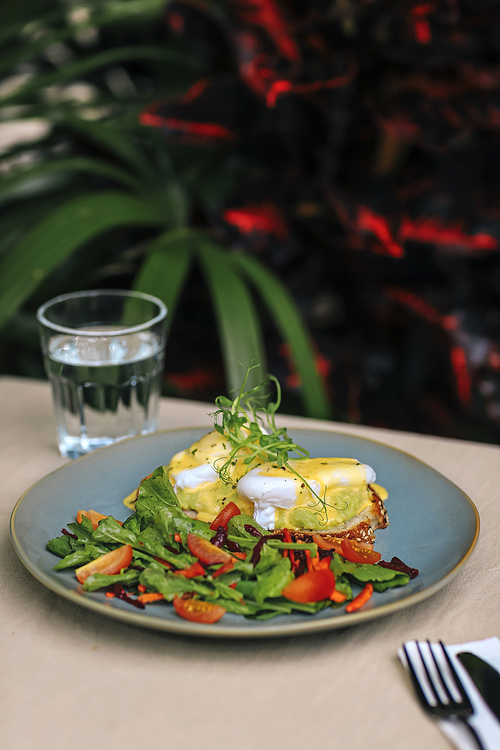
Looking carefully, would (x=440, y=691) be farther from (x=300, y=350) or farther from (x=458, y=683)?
(x=300, y=350)

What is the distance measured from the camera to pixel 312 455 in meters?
1.08

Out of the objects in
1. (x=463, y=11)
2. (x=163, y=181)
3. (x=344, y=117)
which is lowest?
(x=163, y=181)

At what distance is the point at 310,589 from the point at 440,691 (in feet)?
0.51

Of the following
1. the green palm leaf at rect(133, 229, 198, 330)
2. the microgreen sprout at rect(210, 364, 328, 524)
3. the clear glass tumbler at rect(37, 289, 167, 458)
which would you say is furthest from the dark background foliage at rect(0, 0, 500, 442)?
the microgreen sprout at rect(210, 364, 328, 524)

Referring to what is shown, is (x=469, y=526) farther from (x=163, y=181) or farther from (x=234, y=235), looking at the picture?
(x=163, y=181)

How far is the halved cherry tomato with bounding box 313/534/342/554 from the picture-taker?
819 mm

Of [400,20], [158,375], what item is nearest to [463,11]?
[400,20]

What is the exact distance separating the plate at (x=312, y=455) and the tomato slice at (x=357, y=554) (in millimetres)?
44

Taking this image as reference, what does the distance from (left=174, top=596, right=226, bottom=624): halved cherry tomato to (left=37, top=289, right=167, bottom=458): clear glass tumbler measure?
535 millimetres

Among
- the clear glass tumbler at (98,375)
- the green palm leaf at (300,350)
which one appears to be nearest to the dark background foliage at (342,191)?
the green palm leaf at (300,350)

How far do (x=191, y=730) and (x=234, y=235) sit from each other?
1520mm

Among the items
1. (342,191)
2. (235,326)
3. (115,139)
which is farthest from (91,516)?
(115,139)

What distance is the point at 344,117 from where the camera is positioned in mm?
1844

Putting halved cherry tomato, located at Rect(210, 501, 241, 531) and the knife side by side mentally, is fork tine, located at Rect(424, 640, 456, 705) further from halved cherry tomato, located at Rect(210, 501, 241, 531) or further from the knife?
halved cherry tomato, located at Rect(210, 501, 241, 531)
